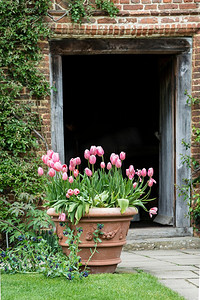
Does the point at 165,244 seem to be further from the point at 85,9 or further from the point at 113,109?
the point at 113,109

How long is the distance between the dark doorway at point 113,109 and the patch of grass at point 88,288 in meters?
6.19

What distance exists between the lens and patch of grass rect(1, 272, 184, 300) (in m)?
3.24

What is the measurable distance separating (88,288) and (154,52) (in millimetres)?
3875

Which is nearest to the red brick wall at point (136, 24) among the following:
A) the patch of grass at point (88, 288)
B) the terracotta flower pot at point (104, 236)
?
the terracotta flower pot at point (104, 236)

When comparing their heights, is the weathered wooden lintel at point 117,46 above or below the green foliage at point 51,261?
above

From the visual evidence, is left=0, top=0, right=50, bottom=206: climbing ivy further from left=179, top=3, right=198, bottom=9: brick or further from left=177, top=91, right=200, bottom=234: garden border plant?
left=177, top=91, right=200, bottom=234: garden border plant

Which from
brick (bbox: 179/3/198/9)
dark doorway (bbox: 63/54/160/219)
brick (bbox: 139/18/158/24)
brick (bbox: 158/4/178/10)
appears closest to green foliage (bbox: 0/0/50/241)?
brick (bbox: 139/18/158/24)

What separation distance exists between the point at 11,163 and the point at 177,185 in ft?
7.24

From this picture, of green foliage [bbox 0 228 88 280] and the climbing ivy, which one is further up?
the climbing ivy

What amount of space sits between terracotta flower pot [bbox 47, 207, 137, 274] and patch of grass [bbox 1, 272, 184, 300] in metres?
0.16

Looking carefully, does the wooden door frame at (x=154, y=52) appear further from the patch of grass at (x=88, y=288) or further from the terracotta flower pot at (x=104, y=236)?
the patch of grass at (x=88, y=288)

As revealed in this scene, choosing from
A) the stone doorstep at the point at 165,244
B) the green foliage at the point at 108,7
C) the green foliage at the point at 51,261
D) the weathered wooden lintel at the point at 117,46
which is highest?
the green foliage at the point at 108,7

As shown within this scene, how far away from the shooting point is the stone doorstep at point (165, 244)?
622 centimetres

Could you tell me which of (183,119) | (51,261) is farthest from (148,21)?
(51,261)
